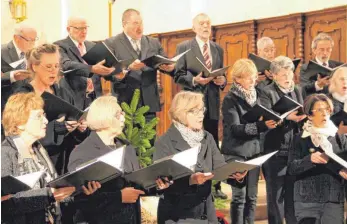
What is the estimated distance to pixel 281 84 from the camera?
600 centimetres

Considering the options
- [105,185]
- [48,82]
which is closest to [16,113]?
[105,185]

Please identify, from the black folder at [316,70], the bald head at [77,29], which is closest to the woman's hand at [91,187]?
the bald head at [77,29]

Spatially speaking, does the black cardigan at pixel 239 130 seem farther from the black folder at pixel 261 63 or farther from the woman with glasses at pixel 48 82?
the woman with glasses at pixel 48 82

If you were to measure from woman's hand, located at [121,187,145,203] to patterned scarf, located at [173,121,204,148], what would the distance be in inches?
22.9

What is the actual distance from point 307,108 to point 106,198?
6.10 ft

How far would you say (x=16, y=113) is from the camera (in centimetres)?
379

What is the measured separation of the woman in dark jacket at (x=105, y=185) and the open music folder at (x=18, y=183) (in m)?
0.61

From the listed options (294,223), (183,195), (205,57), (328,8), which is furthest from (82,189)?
(328,8)

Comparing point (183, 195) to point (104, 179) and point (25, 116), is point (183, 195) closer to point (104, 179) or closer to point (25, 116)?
point (104, 179)

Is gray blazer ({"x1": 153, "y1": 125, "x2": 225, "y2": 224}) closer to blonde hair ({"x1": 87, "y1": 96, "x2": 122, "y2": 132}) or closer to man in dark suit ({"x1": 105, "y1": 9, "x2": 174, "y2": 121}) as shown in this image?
blonde hair ({"x1": 87, "y1": 96, "x2": 122, "y2": 132})

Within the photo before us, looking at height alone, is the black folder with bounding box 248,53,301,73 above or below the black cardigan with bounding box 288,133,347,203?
above

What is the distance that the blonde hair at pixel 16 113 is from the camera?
3.77 meters

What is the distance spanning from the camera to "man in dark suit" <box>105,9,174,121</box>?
637 centimetres

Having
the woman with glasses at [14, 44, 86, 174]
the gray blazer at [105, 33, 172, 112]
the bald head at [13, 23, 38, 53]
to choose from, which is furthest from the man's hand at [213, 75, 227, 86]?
the woman with glasses at [14, 44, 86, 174]
